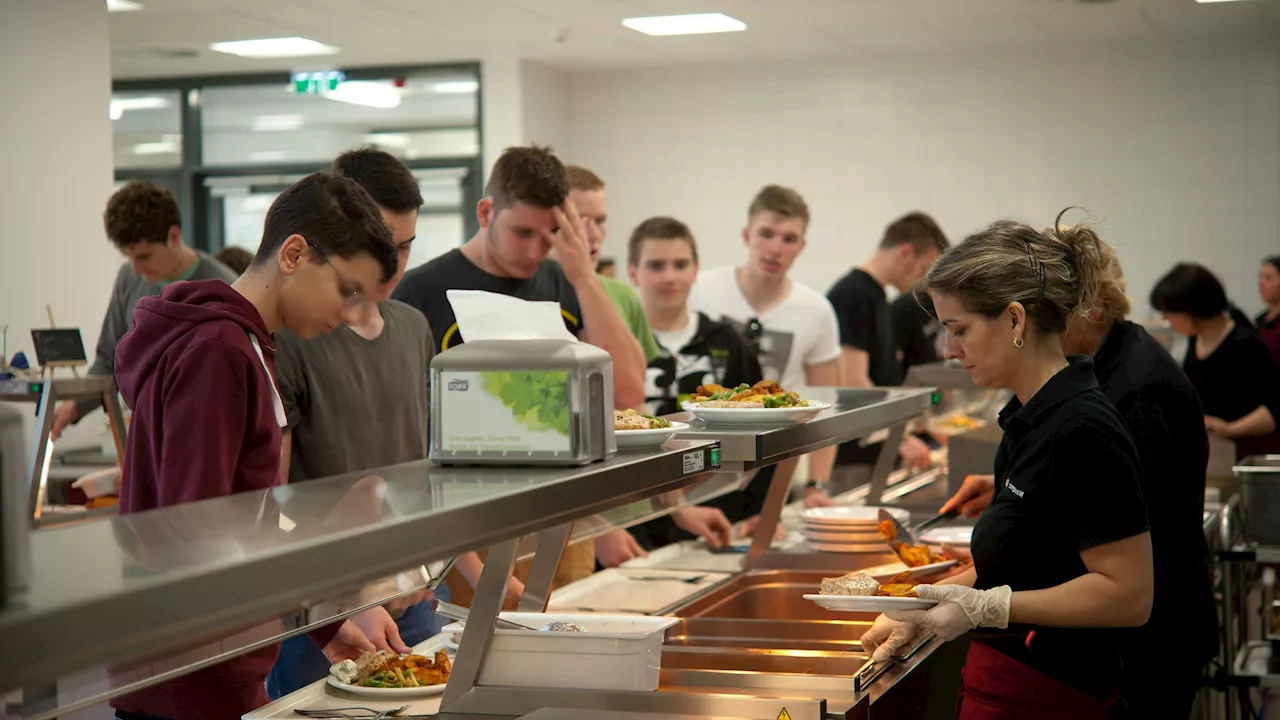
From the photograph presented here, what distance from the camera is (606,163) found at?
982cm

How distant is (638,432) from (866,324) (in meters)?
3.96

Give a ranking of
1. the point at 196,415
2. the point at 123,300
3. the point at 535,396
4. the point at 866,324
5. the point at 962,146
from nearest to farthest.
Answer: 1. the point at 535,396
2. the point at 196,415
3. the point at 123,300
4. the point at 866,324
5. the point at 962,146

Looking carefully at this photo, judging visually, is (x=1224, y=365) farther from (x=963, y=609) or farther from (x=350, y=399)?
(x=350, y=399)

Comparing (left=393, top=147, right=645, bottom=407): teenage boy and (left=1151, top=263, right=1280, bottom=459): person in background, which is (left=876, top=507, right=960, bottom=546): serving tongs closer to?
(left=393, top=147, right=645, bottom=407): teenage boy

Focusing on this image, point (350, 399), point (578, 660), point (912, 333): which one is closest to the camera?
point (578, 660)

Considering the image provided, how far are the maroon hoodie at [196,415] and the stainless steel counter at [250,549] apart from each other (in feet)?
0.98

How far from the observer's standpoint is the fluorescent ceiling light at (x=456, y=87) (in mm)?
9055

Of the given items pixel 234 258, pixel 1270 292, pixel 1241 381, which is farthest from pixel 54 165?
pixel 1270 292

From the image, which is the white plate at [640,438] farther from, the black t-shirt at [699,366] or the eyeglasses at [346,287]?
the black t-shirt at [699,366]

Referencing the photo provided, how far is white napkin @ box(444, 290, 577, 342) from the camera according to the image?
164cm

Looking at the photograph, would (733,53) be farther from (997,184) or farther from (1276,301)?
(1276,301)

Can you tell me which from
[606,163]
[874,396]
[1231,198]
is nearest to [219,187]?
[606,163]

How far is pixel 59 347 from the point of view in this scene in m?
4.83

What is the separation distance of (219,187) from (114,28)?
209 cm
